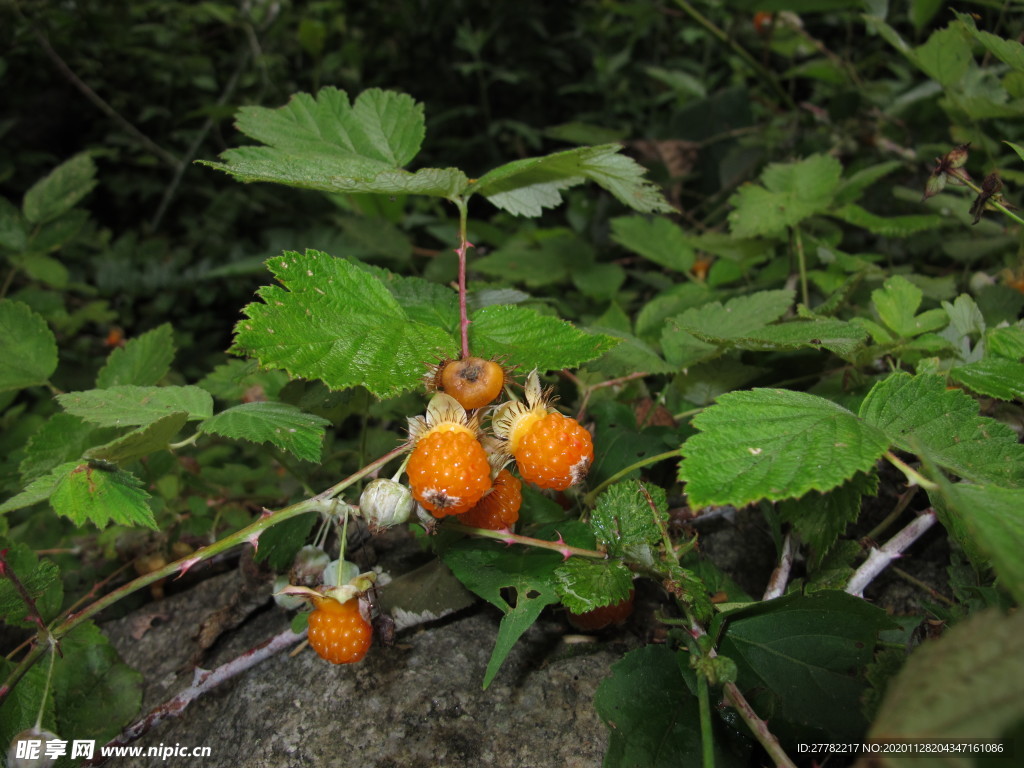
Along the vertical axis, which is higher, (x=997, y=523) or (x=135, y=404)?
(x=997, y=523)

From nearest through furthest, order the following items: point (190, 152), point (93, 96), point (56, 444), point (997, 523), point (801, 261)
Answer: point (997, 523) < point (56, 444) < point (801, 261) < point (93, 96) < point (190, 152)

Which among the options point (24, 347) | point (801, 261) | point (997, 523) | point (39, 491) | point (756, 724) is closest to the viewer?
point (997, 523)

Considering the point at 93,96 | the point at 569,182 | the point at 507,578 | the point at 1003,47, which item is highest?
the point at 1003,47

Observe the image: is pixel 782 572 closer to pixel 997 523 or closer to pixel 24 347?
pixel 997 523

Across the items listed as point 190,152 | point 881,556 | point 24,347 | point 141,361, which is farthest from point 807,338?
point 190,152

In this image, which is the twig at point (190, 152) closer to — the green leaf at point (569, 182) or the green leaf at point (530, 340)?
the green leaf at point (569, 182)

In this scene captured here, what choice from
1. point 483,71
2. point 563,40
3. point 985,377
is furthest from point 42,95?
point 985,377

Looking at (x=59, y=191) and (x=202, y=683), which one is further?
(x=59, y=191)

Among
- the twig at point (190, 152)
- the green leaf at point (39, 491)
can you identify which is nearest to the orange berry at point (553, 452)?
the green leaf at point (39, 491)
